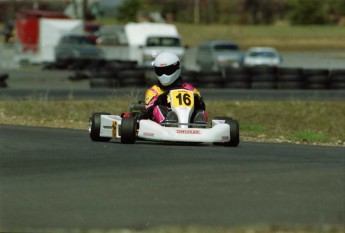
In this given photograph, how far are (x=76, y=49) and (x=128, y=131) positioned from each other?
35470mm

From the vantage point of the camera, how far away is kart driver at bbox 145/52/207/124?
1455 centimetres

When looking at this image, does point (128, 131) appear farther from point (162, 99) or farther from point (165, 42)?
point (165, 42)

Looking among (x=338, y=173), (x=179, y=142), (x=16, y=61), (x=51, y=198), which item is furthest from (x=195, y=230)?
(x=16, y=61)

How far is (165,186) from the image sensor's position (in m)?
9.67

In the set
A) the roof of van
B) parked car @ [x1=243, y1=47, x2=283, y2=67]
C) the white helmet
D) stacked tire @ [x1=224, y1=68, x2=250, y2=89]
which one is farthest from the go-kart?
the roof of van

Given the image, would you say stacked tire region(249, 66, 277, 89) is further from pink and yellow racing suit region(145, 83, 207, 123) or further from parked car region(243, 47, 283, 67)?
pink and yellow racing suit region(145, 83, 207, 123)

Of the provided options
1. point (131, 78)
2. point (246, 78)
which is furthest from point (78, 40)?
point (131, 78)

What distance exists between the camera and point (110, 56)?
50.7 m

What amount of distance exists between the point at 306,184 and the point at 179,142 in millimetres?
5047

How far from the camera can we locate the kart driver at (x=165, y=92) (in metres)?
14.6

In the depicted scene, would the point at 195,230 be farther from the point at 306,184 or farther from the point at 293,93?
the point at 293,93

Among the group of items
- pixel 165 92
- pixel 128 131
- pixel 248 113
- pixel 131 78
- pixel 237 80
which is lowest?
pixel 248 113

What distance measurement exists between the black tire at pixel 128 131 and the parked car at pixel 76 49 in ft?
112

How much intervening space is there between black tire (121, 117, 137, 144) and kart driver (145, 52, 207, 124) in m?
0.59
